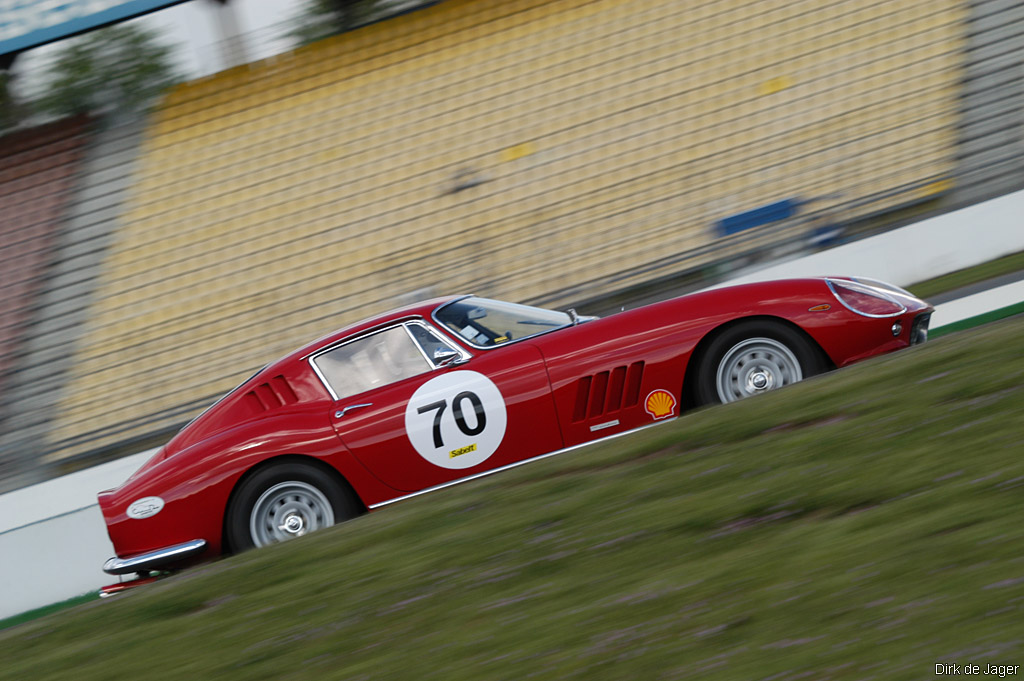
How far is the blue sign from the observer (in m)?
12.4

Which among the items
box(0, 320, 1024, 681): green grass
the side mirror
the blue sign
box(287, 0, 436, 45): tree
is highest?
the blue sign

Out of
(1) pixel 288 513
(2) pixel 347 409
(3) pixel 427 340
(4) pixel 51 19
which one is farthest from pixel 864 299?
(4) pixel 51 19

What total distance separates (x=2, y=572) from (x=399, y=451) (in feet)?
12.7

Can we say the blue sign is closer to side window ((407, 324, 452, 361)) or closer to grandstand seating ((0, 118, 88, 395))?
grandstand seating ((0, 118, 88, 395))

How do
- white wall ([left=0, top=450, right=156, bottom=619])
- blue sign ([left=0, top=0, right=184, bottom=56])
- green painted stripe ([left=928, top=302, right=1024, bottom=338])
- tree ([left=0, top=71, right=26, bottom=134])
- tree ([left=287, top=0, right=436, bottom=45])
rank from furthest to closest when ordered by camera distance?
1. tree ([left=287, top=0, right=436, bottom=45])
2. tree ([left=0, top=71, right=26, bottom=134])
3. blue sign ([left=0, top=0, right=184, bottom=56])
4. green painted stripe ([left=928, top=302, right=1024, bottom=338])
5. white wall ([left=0, top=450, right=156, bottom=619])

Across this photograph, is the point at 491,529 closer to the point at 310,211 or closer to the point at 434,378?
the point at 434,378

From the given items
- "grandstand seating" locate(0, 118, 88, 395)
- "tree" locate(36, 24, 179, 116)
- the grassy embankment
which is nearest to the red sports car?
the grassy embankment

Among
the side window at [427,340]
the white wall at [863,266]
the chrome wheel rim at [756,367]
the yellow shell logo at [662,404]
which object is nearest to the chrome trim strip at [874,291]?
the chrome wheel rim at [756,367]

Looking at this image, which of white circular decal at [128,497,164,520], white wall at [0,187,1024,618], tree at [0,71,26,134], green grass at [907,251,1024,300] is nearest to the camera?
white circular decal at [128,497,164,520]

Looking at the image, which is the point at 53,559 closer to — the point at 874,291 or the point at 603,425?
the point at 603,425

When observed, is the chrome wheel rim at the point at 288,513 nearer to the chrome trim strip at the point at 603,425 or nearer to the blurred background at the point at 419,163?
the chrome trim strip at the point at 603,425

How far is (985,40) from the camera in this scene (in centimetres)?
1160

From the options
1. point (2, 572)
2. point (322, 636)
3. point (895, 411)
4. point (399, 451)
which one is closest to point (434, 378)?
point (399, 451)

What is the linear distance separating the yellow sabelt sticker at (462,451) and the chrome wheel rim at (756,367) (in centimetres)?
132
